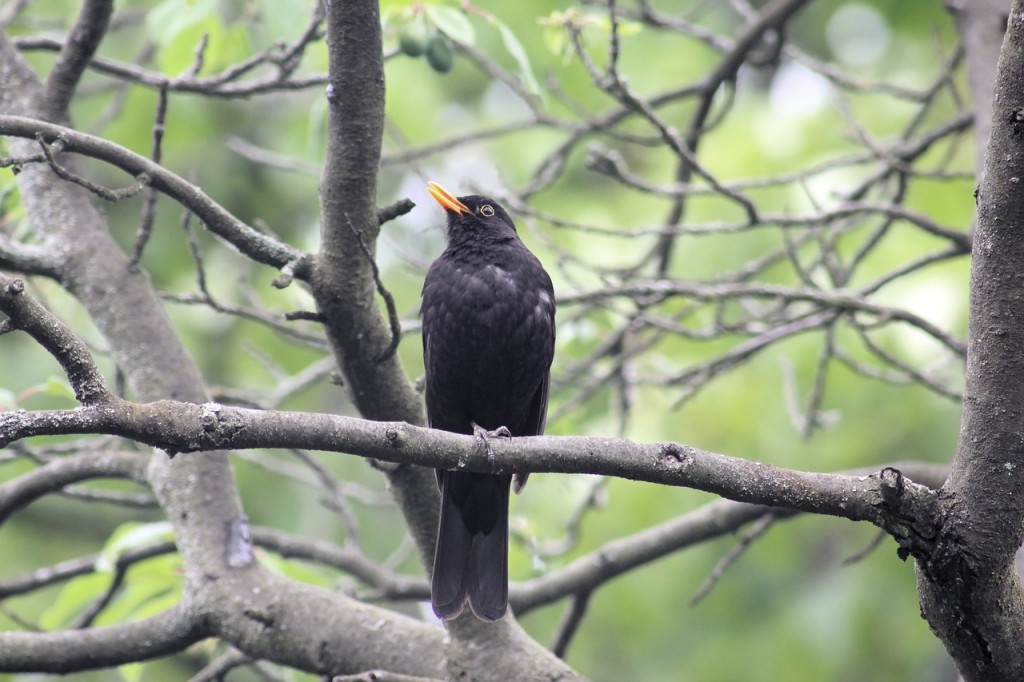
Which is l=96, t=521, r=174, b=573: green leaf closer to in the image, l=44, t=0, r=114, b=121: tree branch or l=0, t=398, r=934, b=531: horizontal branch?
l=44, t=0, r=114, b=121: tree branch

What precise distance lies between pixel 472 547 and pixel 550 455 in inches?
57.8

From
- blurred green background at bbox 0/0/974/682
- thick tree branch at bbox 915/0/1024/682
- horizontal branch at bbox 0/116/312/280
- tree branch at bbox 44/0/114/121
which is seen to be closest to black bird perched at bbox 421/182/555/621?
blurred green background at bbox 0/0/974/682

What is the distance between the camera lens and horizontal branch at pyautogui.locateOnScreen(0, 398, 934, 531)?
7.57ft

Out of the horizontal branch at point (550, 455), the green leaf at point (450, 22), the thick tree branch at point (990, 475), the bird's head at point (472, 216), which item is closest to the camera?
the horizontal branch at point (550, 455)

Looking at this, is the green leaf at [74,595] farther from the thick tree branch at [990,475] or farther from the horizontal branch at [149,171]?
the thick tree branch at [990,475]

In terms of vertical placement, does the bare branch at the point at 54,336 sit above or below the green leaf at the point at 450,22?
below

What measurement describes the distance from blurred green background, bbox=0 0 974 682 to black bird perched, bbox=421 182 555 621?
1.07ft

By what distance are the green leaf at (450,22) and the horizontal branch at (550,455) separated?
153 centimetres

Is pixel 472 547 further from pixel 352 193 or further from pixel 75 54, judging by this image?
pixel 75 54

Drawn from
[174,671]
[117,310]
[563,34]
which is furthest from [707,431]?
[174,671]

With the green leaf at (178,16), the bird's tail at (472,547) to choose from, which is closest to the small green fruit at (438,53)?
the green leaf at (178,16)

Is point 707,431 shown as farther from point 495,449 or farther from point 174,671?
point 174,671

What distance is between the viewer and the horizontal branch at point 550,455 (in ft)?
7.57

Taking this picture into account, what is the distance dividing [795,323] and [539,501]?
75.1 inches
